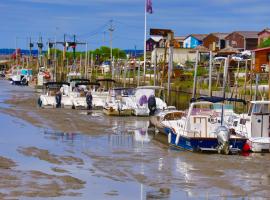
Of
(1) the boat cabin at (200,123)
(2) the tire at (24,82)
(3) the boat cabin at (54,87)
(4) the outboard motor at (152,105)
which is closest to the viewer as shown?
(1) the boat cabin at (200,123)

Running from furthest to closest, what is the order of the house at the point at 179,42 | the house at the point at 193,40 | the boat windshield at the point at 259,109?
1. the house at the point at 193,40
2. the house at the point at 179,42
3. the boat windshield at the point at 259,109

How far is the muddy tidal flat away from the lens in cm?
2052

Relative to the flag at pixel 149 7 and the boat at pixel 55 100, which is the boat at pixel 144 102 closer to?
the boat at pixel 55 100

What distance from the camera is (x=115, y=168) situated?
2514 centimetres

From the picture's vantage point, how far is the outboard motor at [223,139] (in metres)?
28.8

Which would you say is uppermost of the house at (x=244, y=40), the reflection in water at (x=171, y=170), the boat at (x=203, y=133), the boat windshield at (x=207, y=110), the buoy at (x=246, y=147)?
the house at (x=244, y=40)

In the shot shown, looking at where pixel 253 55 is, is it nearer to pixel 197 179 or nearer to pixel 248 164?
pixel 248 164

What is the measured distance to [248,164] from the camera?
88.1 ft

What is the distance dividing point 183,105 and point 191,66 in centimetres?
3457

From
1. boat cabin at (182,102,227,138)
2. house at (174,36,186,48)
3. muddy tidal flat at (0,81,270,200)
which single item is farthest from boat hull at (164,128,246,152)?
house at (174,36,186,48)

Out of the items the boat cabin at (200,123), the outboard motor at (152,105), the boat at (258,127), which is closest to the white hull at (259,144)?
the boat at (258,127)

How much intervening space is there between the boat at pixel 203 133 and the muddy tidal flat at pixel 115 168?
20.9 inches

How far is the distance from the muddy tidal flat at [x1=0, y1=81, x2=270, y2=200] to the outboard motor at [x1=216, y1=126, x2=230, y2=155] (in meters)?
0.64

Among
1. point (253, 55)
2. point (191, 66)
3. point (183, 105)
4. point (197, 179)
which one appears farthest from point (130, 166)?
point (191, 66)
